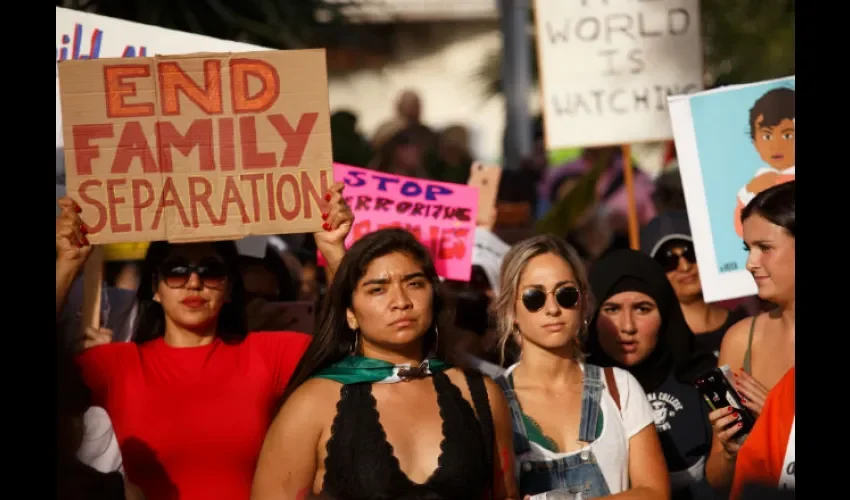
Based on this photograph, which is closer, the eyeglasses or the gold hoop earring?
the gold hoop earring

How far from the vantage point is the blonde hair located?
193 inches

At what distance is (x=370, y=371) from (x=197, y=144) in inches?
46.9

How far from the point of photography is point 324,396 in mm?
4324

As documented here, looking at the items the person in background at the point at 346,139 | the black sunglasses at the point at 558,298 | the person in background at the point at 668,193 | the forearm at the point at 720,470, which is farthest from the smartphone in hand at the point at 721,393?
the person in background at the point at 346,139

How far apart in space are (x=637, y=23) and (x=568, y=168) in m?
5.65

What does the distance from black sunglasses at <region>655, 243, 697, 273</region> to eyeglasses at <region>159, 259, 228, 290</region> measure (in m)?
2.15

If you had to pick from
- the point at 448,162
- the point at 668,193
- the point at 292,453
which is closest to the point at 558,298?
the point at 292,453

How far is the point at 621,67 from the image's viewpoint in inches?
274

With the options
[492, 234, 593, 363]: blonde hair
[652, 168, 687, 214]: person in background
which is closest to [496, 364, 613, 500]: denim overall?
[492, 234, 593, 363]: blonde hair

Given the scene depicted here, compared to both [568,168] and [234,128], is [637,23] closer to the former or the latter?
[234,128]

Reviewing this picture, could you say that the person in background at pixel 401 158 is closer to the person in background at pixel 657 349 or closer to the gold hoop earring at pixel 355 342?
the person in background at pixel 657 349

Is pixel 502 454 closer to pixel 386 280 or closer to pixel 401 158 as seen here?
pixel 386 280

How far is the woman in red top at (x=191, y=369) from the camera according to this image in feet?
15.7

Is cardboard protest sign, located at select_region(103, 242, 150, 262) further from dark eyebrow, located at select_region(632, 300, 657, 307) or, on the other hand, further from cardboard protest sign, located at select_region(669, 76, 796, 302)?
cardboard protest sign, located at select_region(669, 76, 796, 302)
